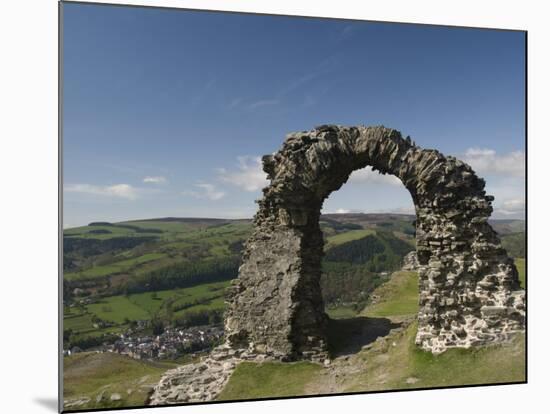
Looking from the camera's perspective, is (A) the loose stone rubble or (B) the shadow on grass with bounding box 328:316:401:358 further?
(B) the shadow on grass with bounding box 328:316:401:358

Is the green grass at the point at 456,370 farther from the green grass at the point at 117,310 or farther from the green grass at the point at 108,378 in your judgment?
the green grass at the point at 117,310

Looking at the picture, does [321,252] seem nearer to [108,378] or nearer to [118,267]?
[108,378]

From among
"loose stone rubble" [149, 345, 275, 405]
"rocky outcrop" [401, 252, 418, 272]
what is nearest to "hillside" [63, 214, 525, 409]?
"loose stone rubble" [149, 345, 275, 405]

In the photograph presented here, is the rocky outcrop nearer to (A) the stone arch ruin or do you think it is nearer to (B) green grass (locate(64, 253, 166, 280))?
(A) the stone arch ruin

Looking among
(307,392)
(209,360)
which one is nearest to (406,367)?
(307,392)

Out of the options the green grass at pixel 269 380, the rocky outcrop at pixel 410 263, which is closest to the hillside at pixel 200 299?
the green grass at pixel 269 380

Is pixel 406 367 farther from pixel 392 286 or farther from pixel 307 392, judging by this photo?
pixel 392 286

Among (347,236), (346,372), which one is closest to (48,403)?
(346,372)
